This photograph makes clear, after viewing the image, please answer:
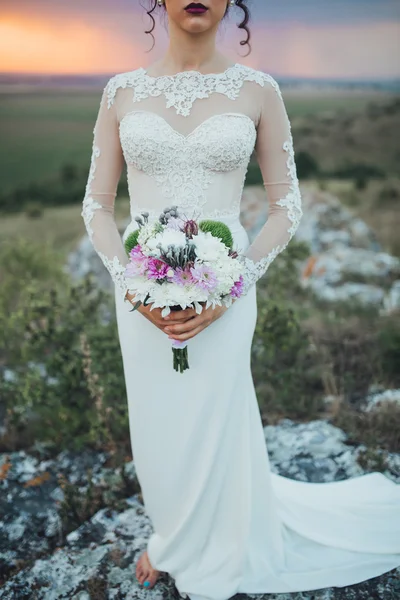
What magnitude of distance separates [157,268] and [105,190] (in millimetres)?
819

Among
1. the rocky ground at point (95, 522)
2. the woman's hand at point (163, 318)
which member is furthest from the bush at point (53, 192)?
the woman's hand at point (163, 318)

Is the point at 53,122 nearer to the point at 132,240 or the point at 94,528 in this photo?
the point at 94,528

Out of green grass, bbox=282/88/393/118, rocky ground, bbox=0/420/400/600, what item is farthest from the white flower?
green grass, bbox=282/88/393/118

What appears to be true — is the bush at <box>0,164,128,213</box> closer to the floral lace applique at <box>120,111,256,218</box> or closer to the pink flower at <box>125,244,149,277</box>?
the floral lace applique at <box>120,111,256,218</box>

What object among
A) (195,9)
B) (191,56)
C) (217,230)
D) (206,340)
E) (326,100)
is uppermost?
(326,100)

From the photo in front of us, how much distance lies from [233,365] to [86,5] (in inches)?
248

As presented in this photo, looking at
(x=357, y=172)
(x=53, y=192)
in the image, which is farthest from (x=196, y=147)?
(x=357, y=172)

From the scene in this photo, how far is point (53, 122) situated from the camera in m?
8.97

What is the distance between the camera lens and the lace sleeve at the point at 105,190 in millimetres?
2473

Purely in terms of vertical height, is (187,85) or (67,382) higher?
(187,85)

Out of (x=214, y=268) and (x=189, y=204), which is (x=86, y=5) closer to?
(x=189, y=204)

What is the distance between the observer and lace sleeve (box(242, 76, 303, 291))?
2.43 meters

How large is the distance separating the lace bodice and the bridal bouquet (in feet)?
1.40

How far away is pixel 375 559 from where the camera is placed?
9.08ft
